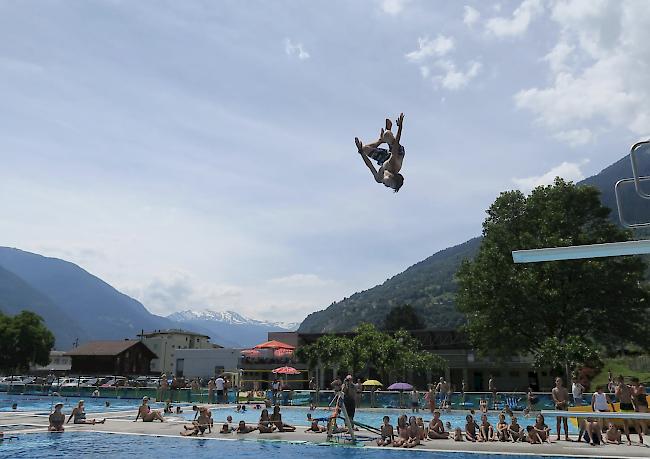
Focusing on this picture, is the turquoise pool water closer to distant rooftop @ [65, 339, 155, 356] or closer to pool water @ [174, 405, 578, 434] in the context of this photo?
pool water @ [174, 405, 578, 434]

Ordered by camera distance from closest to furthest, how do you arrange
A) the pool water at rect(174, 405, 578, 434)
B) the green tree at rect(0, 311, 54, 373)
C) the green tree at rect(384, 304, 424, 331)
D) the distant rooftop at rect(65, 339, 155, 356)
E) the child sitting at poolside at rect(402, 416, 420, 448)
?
the child sitting at poolside at rect(402, 416, 420, 448), the pool water at rect(174, 405, 578, 434), the green tree at rect(0, 311, 54, 373), the distant rooftop at rect(65, 339, 155, 356), the green tree at rect(384, 304, 424, 331)

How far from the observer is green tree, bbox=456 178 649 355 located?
29.4 metres

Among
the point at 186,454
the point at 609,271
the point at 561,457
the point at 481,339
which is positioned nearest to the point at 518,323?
Result: the point at 481,339

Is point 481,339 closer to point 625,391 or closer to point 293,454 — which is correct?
point 625,391

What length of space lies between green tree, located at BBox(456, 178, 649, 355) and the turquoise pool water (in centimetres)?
1807

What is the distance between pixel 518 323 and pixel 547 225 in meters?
5.94

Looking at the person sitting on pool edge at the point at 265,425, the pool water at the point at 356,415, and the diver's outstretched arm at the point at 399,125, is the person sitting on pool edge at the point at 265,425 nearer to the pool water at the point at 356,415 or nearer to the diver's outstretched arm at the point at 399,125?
the pool water at the point at 356,415

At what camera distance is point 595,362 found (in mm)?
28531

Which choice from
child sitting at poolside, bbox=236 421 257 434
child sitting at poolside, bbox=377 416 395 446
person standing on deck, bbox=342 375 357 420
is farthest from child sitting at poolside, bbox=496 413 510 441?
child sitting at poolside, bbox=236 421 257 434

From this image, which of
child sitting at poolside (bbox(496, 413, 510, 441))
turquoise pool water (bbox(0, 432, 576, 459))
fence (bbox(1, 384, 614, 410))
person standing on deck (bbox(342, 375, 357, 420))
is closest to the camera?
turquoise pool water (bbox(0, 432, 576, 459))

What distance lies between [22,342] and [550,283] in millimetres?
64512

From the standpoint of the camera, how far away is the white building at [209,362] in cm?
6750

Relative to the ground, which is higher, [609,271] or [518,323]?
[609,271]

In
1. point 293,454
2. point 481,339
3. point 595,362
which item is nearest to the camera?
point 293,454
